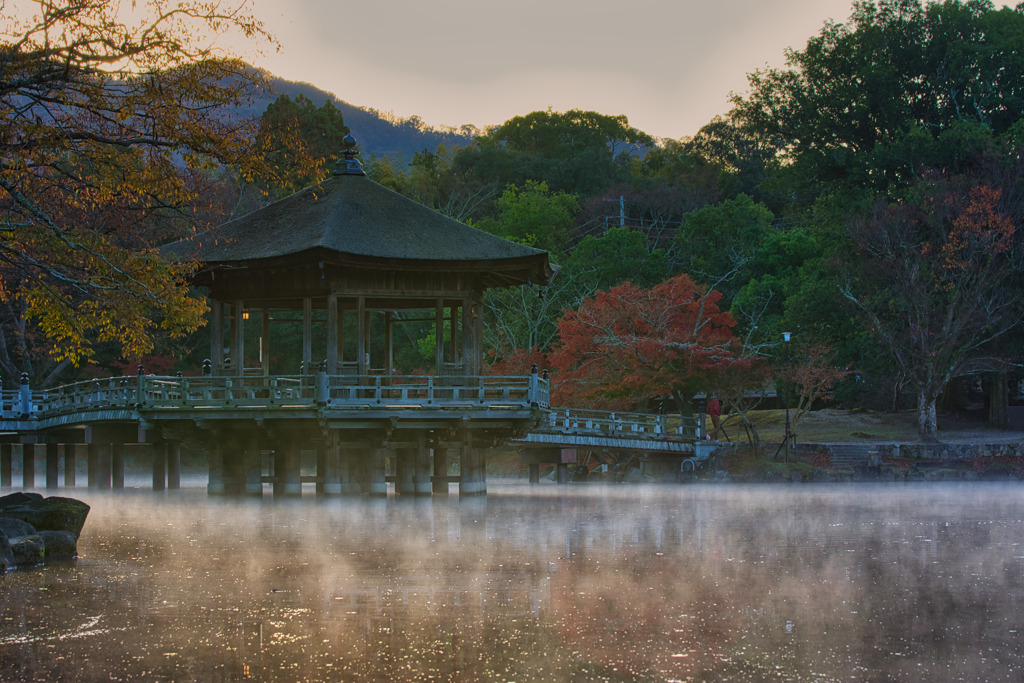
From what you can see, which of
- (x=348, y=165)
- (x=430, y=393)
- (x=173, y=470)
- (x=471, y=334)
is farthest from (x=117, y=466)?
(x=430, y=393)

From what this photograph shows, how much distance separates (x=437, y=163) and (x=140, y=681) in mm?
67198

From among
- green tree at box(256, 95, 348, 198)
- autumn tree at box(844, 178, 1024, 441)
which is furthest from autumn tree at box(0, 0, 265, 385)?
autumn tree at box(844, 178, 1024, 441)

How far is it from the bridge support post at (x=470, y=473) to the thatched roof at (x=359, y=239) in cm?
455

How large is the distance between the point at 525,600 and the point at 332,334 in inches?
623

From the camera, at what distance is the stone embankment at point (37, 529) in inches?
643

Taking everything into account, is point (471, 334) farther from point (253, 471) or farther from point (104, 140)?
point (104, 140)

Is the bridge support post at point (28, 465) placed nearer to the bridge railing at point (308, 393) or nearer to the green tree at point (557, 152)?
the bridge railing at point (308, 393)

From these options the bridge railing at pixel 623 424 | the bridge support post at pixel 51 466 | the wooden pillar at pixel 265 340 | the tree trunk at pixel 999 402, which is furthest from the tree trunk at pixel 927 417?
the bridge support post at pixel 51 466

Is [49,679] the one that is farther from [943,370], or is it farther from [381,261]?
[943,370]

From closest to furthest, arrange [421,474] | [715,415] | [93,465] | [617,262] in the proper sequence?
[421,474] → [93,465] → [715,415] → [617,262]

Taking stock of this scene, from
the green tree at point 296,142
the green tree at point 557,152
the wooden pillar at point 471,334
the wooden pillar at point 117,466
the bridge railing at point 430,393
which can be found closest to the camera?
the green tree at point 296,142

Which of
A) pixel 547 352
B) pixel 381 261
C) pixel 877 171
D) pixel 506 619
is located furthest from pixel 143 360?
pixel 506 619

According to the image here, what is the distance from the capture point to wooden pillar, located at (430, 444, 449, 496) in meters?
30.4

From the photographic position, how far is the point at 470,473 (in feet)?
96.6
